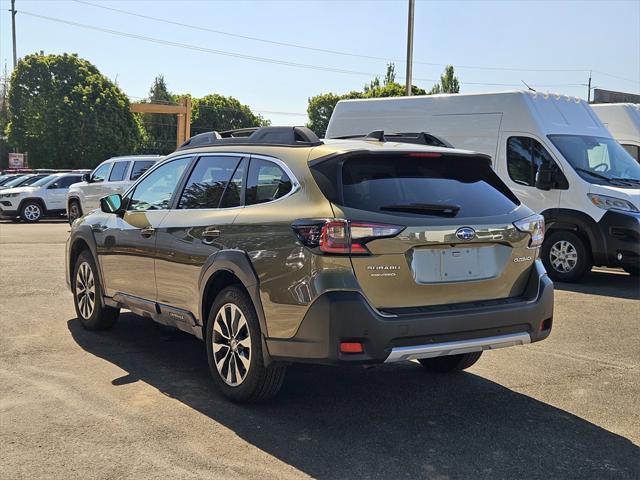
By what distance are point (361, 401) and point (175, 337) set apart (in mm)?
2467

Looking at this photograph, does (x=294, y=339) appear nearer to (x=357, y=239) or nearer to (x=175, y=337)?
(x=357, y=239)

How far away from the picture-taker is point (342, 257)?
396cm

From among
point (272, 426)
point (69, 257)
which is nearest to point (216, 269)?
point (272, 426)

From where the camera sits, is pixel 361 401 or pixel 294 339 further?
pixel 361 401

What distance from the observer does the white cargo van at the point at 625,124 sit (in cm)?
1306

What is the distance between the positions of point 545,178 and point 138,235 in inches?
261

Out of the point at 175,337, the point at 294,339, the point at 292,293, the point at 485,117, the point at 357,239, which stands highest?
the point at 485,117

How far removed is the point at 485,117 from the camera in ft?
36.9

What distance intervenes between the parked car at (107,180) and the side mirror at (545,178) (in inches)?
381

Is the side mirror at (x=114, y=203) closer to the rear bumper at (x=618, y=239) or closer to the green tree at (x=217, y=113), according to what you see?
the rear bumper at (x=618, y=239)

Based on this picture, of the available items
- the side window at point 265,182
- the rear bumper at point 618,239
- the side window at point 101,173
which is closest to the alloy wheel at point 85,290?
the side window at point 265,182

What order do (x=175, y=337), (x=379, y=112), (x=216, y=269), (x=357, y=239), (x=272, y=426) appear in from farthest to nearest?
(x=379, y=112)
(x=175, y=337)
(x=216, y=269)
(x=272, y=426)
(x=357, y=239)

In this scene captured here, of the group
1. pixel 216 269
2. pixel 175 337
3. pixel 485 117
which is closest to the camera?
pixel 216 269

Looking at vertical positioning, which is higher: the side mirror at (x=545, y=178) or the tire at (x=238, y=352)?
the side mirror at (x=545, y=178)
